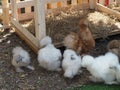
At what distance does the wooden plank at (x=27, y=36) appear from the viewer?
13.2ft

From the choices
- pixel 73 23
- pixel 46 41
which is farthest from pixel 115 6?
pixel 46 41

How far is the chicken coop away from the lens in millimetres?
3951

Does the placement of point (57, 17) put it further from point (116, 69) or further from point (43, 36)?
point (116, 69)

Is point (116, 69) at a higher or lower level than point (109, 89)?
higher

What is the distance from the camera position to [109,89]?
340cm

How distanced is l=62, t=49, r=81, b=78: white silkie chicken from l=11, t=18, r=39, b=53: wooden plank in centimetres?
53

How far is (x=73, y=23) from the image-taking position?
15.8 ft

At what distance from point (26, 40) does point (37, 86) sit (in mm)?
988

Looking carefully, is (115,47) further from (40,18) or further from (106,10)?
(106,10)

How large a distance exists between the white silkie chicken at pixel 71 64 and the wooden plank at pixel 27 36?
0.53 m

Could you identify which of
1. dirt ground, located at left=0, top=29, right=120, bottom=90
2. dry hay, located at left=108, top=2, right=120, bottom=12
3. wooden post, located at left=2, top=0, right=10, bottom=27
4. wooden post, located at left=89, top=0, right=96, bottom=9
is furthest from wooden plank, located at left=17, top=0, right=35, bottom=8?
dry hay, located at left=108, top=2, right=120, bottom=12

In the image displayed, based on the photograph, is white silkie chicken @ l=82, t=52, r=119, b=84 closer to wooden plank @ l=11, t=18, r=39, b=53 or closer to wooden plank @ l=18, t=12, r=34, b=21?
wooden plank @ l=11, t=18, r=39, b=53

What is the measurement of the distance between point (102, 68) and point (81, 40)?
1.98ft

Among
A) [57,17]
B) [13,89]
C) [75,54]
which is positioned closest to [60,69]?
[75,54]
